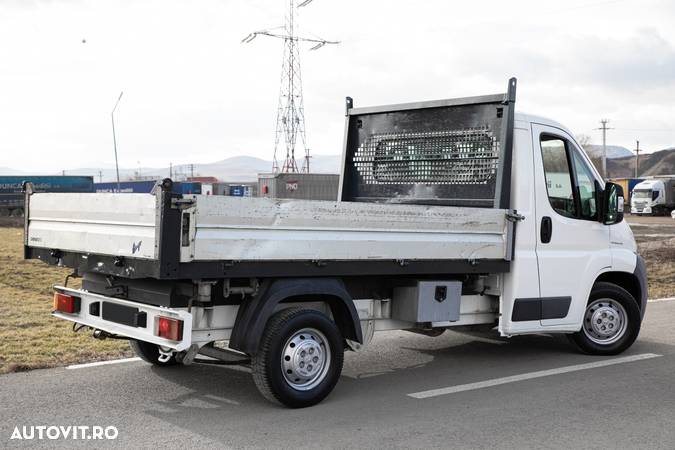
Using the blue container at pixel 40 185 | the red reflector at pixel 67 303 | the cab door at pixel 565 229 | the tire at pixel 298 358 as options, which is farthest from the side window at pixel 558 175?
the blue container at pixel 40 185

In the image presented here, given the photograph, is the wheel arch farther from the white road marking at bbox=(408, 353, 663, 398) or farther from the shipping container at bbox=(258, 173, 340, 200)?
the shipping container at bbox=(258, 173, 340, 200)

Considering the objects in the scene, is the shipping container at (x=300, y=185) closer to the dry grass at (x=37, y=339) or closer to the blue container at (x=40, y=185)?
the blue container at (x=40, y=185)

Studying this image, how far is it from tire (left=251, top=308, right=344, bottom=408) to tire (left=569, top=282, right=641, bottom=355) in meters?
2.99

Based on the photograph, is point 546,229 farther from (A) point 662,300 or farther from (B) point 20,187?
(B) point 20,187

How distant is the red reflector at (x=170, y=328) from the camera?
5258 mm

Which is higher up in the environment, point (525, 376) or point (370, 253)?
point (370, 253)

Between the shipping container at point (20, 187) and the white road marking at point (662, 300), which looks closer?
the white road marking at point (662, 300)

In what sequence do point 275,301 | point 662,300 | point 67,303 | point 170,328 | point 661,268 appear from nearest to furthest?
point 170,328 → point 275,301 → point 67,303 → point 662,300 → point 661,268

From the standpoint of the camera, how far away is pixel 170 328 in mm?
5312

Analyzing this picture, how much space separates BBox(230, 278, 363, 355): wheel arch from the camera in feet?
18.1

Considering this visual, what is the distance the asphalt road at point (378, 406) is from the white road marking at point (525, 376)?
0.26ft

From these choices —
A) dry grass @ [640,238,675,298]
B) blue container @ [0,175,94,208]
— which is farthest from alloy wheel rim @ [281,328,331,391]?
blue container @ [0,175,94,208]

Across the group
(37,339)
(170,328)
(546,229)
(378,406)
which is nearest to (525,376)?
(546,229)

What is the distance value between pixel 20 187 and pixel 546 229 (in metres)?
54.6
